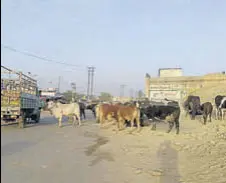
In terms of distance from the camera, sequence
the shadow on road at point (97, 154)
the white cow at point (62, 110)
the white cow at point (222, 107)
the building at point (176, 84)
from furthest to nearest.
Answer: the building at point (176, 84) → the white cow at point (222, 107) → the white cow at point (62, 110) → the shadow on road at point (97, 154)

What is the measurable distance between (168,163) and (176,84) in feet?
167

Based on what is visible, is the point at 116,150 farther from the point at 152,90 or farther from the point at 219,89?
the point at 152,90

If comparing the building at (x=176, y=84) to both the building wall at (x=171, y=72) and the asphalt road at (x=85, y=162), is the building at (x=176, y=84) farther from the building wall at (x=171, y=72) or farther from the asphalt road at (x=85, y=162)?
the asphalt road at (x=85, y=162)

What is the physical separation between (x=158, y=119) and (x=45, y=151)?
9.48 m

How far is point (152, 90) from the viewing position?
57.7 metres

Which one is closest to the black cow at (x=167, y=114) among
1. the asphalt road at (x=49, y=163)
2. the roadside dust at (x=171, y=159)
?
the roadside dust at (x=171, y=159)

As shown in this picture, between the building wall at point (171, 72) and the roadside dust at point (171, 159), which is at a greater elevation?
the building wall at point (171, 72)

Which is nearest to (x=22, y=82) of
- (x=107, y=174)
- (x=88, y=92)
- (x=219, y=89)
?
(x=107, y=174)

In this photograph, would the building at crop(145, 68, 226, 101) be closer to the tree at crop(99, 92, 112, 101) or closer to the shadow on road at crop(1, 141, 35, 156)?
the tree at crop(99, 92, 112, 101)

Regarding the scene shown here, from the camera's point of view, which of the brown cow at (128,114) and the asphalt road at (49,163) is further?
the brown cow at (128,114)

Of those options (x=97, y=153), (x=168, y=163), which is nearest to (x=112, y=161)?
(x=97, y=153)

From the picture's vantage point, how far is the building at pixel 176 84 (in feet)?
178

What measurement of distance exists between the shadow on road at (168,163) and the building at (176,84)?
40.5 meters

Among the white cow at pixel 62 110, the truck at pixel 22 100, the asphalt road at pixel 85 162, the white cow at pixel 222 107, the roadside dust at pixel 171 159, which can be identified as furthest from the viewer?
the white cow at pixel 222 107
